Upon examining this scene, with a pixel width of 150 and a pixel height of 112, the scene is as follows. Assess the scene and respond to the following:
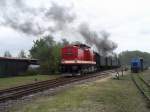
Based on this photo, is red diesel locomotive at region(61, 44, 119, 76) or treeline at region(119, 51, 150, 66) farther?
treeline at region(119, 51, 150, 66)

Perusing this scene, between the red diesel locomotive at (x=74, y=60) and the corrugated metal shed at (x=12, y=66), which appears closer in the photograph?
the red diesel locomotive at (x=74, y=60)

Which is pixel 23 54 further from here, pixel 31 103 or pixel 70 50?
pixel 31 103

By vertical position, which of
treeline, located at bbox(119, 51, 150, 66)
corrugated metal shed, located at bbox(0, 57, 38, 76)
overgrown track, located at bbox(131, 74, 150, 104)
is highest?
treeline, located at bbox(119, 51, 150, 66)

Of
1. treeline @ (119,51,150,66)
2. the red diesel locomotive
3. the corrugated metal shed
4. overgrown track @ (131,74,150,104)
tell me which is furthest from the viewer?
treeline @ (119,51,150,66)

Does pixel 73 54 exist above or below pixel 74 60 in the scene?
above

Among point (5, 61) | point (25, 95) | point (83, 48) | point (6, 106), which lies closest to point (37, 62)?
point (5, 61)

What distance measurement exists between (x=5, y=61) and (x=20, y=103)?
30662 millimetres

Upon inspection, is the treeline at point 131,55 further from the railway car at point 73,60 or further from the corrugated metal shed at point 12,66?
the railway car at point 73,60

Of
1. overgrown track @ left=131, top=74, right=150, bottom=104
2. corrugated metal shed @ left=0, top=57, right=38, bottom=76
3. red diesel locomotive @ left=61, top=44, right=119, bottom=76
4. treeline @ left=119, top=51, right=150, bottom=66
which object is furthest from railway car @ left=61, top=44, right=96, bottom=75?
treeline @ left=119, top=51, right=150, bottom=66

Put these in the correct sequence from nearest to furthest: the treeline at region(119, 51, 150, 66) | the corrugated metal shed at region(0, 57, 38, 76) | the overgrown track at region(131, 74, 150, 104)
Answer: the overgrown track at region(131, 74, 150, 104)
the corrugated metal shed at region(0, 57, 38, 76)
the treeline at region(119, 51, 150, 66)

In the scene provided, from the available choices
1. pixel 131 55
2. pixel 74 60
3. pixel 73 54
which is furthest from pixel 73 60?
A: pixel 131 55

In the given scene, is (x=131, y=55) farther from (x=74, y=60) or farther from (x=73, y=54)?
(x=74, y=60)

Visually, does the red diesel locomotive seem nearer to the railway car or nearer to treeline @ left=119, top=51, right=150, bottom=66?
the railway car

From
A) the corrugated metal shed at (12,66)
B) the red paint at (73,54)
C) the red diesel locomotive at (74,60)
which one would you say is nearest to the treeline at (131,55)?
the corrugated metal shed at (12,66)
